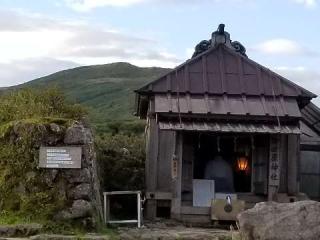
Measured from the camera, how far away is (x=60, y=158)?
13.1 meters

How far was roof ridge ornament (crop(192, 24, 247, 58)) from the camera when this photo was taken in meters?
19.3

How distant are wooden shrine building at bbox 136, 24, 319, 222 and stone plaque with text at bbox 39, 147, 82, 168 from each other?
3.47 metres

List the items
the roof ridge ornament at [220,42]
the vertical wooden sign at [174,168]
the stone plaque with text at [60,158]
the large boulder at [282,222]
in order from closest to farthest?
the large boulder at [282,222], the stone plaque with text at [60,158], the vertical wooden sign at [174,168], the roof ridge ornament at [220,42]

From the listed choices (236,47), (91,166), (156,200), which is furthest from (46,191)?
(236,47)

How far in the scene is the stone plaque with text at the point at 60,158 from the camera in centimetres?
1310

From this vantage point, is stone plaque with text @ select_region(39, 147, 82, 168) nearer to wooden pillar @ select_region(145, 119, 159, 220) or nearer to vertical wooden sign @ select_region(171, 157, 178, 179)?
vertical wooden sign @ select_region(171, 157, 178, 179)

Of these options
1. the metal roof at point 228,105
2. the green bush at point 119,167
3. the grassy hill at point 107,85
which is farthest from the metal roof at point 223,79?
the grassy hill at point 107,85

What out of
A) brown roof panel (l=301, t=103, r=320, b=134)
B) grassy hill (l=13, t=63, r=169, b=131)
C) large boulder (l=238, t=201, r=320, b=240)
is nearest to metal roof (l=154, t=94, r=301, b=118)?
brown roof panel (l=301, t=103, r=320, b=134)

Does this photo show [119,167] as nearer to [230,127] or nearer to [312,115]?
[230,127]

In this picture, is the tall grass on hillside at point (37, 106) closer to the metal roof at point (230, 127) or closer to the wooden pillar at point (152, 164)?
the metal roof at point (230, 127)

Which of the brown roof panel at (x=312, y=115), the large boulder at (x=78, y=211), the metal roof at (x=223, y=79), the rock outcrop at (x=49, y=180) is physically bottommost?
the large boulder at (x=78, y=211)

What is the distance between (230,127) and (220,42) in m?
3.46

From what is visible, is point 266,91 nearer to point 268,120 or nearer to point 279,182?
point 268,120

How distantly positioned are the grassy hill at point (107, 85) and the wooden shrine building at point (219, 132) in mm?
12710
